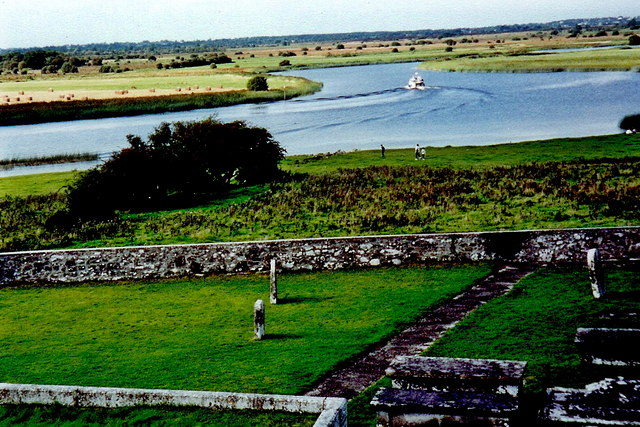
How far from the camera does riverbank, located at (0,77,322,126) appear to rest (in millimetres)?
98750

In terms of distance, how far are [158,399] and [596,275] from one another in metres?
11.2

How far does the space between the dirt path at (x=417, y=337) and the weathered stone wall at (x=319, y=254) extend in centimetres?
94

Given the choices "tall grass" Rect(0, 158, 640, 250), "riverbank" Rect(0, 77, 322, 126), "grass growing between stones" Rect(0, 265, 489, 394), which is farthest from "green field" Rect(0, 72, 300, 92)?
"grass growing between stones" Rect(0, 265, 489, 394)

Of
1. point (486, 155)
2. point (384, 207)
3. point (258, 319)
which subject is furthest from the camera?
point (486, 155)

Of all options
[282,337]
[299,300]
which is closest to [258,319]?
[282,337]

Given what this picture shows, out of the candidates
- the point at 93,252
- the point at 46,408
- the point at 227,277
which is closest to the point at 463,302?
the point at 227,277

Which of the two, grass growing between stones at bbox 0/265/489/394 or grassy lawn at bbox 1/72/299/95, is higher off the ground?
grassy lawn at bbox 1/72/299/95

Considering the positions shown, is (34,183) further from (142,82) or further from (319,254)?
(142,82)

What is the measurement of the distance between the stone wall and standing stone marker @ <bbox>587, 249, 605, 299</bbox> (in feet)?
32.2

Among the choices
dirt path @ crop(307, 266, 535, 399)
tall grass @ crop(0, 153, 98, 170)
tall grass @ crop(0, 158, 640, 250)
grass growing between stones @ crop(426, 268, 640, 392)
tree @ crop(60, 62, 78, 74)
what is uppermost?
tree @ crop(60, 62, 78, 74)

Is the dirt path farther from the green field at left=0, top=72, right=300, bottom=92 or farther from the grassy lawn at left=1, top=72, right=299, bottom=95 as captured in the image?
the green field at left=0, top=72, right=300, bottom=92

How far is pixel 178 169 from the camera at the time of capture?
45562mm

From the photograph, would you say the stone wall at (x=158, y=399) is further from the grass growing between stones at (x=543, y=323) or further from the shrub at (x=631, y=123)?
the shrub at (x=631, y=123)

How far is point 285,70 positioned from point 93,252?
158m
